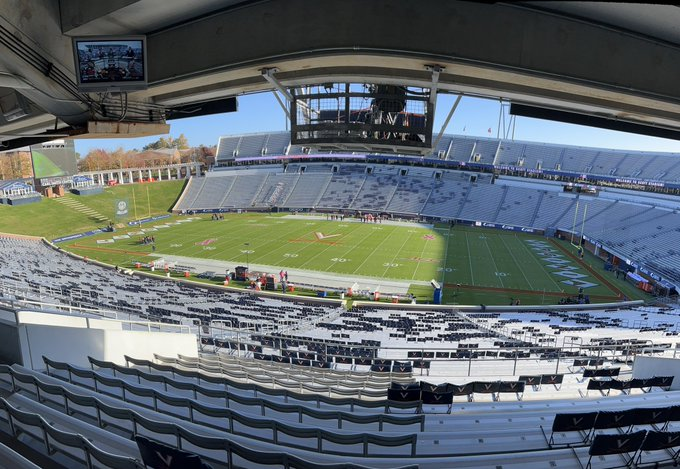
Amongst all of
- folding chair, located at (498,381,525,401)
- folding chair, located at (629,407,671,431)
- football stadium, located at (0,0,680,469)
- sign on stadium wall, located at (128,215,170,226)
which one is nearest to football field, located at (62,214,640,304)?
sign on stadium wall, located at (128,215,170,226)

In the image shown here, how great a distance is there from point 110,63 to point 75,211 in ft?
188

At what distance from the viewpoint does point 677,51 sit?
464 centimetres

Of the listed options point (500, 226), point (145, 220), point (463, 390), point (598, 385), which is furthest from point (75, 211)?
point (598, 385)

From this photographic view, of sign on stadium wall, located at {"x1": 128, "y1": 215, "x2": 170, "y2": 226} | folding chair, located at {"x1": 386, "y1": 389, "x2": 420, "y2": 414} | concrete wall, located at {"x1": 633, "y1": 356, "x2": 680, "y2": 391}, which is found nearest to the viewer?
folding chair, located at {"x1": 386, "y1": 389, "x2": 420, "y2": 414}

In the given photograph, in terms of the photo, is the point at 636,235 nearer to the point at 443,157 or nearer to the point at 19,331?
the point at 443,157

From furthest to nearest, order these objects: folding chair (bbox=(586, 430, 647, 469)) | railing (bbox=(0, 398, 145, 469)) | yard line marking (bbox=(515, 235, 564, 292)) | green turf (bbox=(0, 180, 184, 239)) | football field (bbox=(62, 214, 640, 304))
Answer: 1. green turf (bbox=(0, 180, 184, 239))
2. yard line marking (bbox=(515, 235, 564, 292))
3. football field (bbox=(62, 214, 640, 304))
4. folding chair (bbox=(586, 430, 647, 469))
5. railing (bbox=(0, 398, 145, 469))

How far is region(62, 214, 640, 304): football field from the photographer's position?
3045cm

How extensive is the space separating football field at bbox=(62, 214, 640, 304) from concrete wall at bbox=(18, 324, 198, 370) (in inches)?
852

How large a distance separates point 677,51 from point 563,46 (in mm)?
1246

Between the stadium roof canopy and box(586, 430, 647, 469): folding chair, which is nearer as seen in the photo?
box(586, 430, 647, 469): folding chair

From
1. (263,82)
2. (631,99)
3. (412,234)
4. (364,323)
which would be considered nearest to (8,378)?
(263,82)

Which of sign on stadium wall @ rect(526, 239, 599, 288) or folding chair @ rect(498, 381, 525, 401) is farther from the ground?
folding chair @ rect(498, 381, 525, 401)

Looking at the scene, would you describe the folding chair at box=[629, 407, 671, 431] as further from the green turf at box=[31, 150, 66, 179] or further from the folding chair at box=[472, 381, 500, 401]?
the green turf at box=[31, 150, 66, 179]

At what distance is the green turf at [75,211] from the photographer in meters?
47.3
